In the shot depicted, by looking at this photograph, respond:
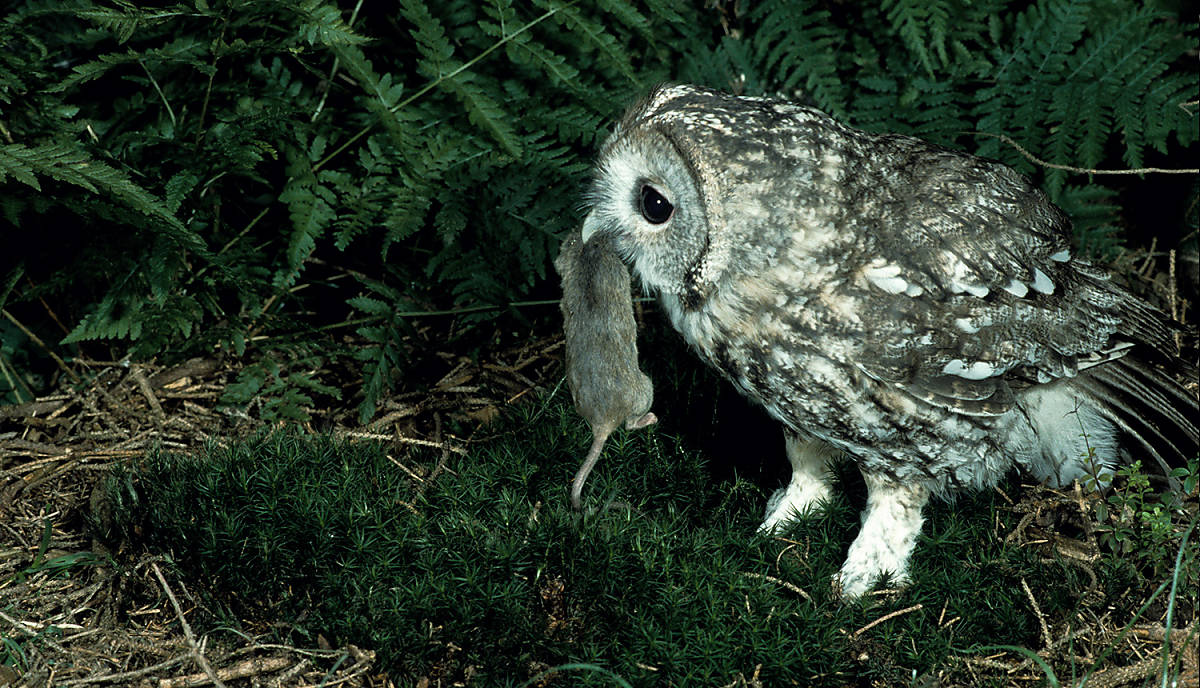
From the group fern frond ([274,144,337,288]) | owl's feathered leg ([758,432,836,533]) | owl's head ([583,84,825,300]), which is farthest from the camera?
fern frond ([274,144,337,288])

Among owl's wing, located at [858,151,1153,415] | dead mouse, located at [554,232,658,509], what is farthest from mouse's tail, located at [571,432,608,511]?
owl's wing, located at [858,151,1153,415]

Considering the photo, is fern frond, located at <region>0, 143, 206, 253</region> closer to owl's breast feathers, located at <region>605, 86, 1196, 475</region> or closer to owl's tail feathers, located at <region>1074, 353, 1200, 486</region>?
owl's breast feathers, located at <region>605, 86, 1196, 475</region>

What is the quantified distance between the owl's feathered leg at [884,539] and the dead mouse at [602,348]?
823mm

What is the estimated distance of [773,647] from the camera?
2.93m

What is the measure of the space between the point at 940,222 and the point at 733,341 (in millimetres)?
725

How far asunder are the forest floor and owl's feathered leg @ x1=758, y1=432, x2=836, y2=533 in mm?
681

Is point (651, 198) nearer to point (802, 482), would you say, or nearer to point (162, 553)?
point (802, 482)

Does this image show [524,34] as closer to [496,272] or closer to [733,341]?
[496,272]

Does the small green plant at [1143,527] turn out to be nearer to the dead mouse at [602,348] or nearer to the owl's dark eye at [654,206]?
the dead mouse at [602,348]

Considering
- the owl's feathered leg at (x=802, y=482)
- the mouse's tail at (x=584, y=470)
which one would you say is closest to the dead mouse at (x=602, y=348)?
the mouse's tail at (x=584, y=470)

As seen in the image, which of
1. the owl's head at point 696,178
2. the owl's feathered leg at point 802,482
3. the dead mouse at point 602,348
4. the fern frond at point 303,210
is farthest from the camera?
the fern frond at point 303,210

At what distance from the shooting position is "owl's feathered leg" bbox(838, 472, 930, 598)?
10.8 feet

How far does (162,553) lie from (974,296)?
2.62 meters

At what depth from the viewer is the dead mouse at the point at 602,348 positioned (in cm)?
318
